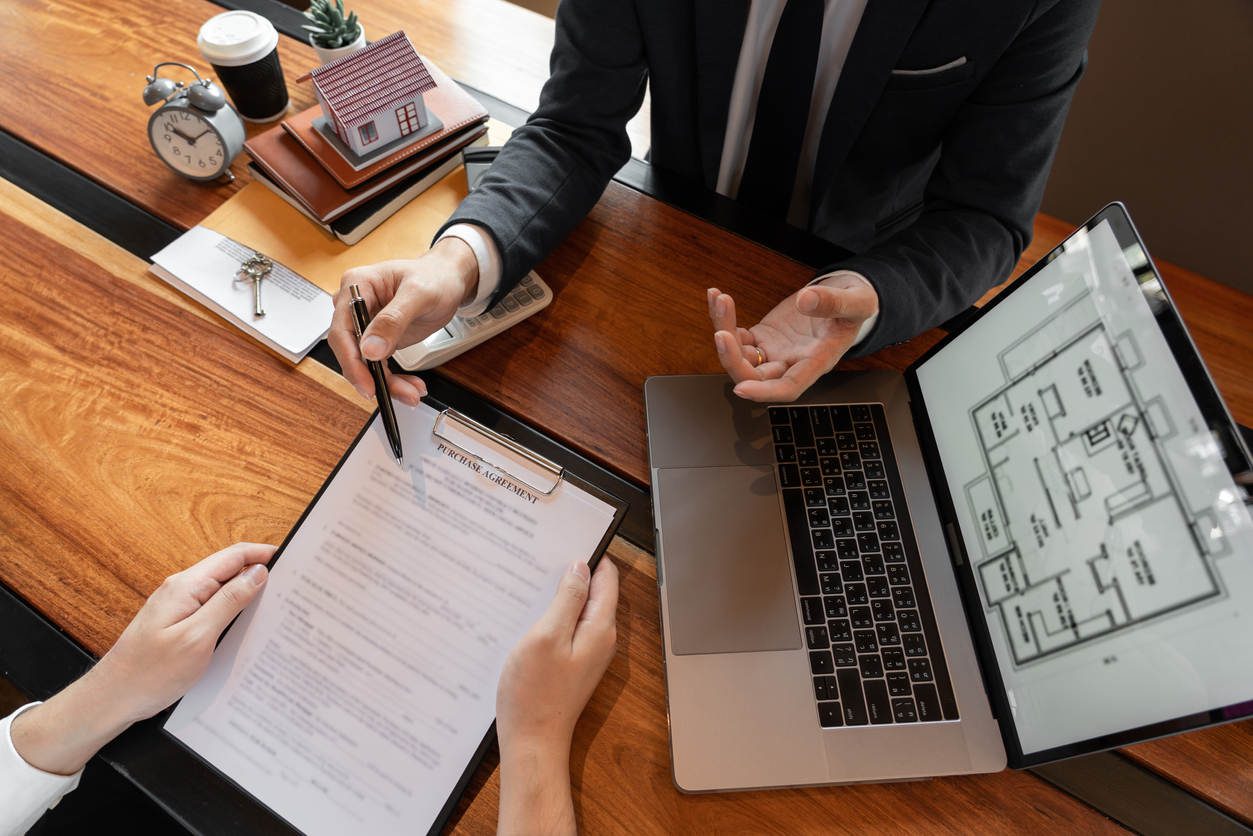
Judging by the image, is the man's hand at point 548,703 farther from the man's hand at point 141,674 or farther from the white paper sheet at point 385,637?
the man's hand at point 141,674

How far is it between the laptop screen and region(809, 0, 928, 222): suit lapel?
14.0 inches

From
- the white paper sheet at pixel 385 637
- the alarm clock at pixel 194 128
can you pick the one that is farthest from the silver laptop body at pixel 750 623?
the alarm clock at pixel 194 128

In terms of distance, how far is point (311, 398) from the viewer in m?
0.80

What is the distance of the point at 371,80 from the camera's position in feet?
2.78

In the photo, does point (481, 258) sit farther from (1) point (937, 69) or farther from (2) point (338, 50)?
(1) point (937, 69)

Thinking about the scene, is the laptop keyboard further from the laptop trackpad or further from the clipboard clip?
the clipboard clip

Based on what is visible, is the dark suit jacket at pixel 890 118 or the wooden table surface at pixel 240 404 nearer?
the wooden table surface at pixel 240 404

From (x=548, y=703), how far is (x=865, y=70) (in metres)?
0.86

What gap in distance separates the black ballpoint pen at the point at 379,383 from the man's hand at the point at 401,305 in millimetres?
12

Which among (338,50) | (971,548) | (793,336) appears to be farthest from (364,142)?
(971,548)

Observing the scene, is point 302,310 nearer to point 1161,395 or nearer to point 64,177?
point 64,177

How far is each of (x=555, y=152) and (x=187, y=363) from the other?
Result: 568 millimetres

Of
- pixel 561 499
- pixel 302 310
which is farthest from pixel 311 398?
pixel 561 499

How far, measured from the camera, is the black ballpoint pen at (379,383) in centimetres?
68
